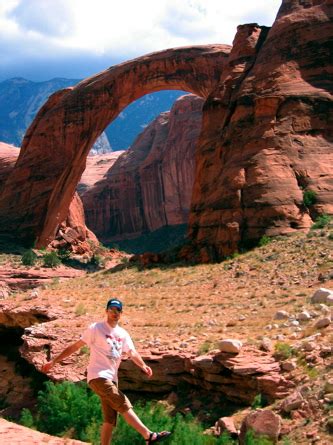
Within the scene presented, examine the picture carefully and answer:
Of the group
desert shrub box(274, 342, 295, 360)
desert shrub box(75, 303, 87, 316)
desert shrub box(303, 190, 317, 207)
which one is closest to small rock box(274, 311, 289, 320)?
desert shrub box(274, 342, 295, 360)

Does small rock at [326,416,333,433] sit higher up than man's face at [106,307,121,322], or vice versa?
man's face at [106,307,121,322]

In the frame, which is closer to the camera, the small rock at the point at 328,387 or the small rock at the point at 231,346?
the small rock at the point at 328,387

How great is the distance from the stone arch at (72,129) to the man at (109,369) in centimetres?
2718

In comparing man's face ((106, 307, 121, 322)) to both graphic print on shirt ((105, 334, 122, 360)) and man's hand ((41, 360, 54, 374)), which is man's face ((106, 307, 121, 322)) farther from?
man's hand ((41, 360, 54, 374))

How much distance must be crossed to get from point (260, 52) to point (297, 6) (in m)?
2.01

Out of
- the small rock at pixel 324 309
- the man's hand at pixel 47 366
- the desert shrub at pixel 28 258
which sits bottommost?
the desert shrub at pixel 28 258

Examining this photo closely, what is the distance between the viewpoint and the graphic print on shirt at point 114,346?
627 centimetres

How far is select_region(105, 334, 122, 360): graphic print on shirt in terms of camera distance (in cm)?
627

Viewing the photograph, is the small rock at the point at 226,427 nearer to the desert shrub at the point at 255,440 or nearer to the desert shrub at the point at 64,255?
the desert shrub at the point at 255,440

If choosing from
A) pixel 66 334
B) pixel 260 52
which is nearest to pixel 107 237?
pixel 260 52

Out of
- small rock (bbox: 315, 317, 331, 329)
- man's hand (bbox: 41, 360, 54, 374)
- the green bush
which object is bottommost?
the green bush

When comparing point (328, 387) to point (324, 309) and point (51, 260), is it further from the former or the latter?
point (51, 260)

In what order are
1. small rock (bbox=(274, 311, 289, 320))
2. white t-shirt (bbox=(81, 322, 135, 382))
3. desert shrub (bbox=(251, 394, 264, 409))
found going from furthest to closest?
small rock (bbox=(274, 311, 289, 320)), desert shrub (bbox=(251, 394, 264, 409)), white t-shirt (bbox=(81, 322, 135, 382))

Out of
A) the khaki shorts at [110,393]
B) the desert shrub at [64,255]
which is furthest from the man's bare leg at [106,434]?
the desert shrub at [64,255]
